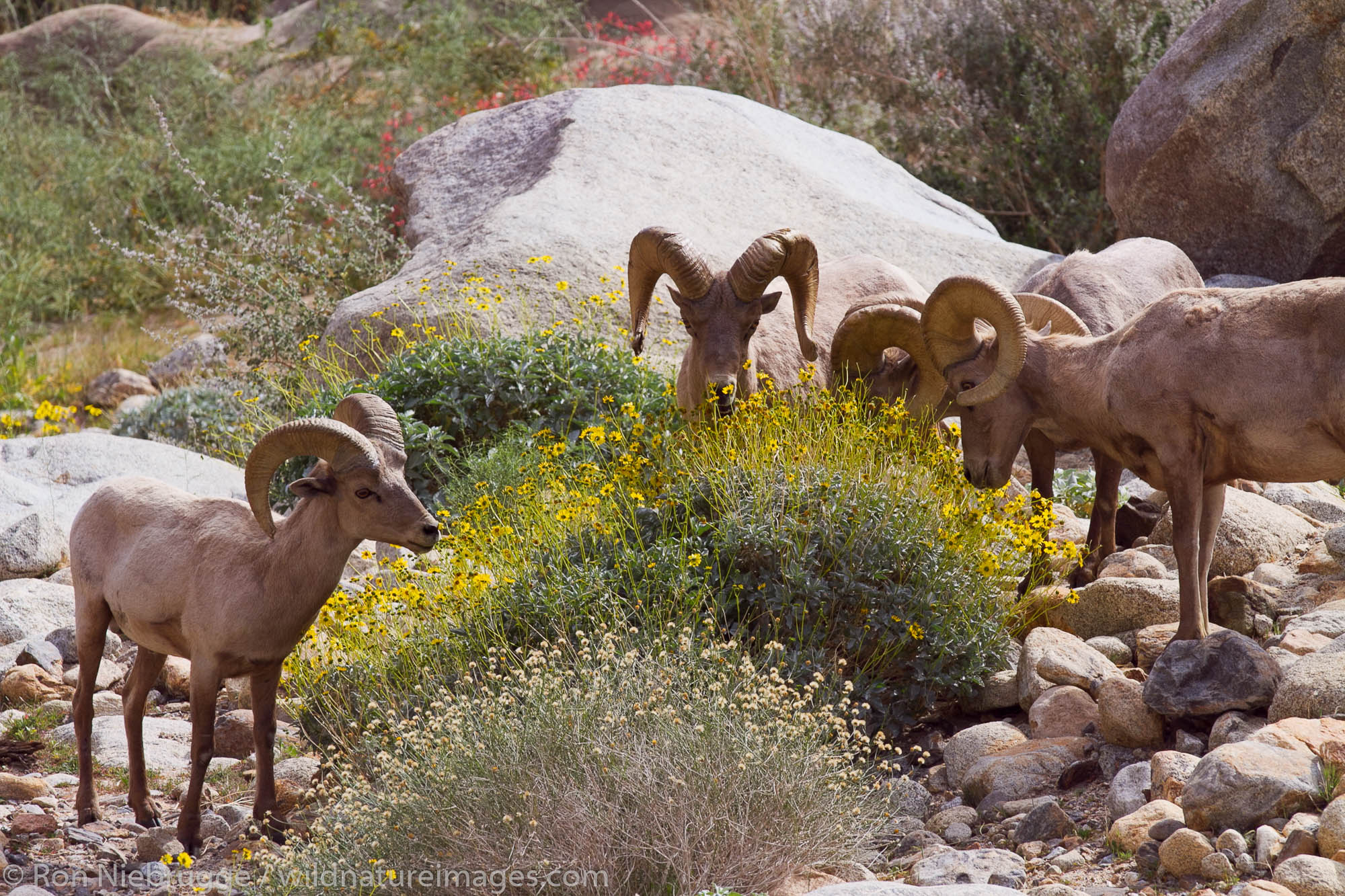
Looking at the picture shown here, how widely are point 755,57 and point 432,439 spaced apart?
11.2 metres

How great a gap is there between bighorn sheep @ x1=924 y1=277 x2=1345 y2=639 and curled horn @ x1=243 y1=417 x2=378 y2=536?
3171mm

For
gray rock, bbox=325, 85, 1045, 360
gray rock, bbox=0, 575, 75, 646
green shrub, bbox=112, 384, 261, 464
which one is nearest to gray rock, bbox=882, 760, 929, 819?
gray rock, bbox=325, 85, 1045, 360

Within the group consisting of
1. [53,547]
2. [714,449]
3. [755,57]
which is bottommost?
[53,547]

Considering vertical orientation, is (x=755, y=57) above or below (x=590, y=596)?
above

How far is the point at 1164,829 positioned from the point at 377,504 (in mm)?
3204

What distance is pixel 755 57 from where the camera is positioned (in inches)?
705

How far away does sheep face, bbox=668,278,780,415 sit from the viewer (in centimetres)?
743

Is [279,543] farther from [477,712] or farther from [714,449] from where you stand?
[714,449]

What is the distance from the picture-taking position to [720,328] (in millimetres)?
7488

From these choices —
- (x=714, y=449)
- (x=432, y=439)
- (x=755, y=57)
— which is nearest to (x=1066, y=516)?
(x=714, y=449)

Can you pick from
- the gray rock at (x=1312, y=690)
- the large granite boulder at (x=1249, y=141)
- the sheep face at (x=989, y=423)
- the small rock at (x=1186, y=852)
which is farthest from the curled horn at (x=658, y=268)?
the large granite boulder at (x=1249, y=141)

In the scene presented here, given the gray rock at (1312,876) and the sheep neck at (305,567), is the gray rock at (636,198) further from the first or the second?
the gray rock at (1312,876)

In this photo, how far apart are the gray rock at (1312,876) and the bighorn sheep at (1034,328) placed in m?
2.46

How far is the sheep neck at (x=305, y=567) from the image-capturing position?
544 cm
